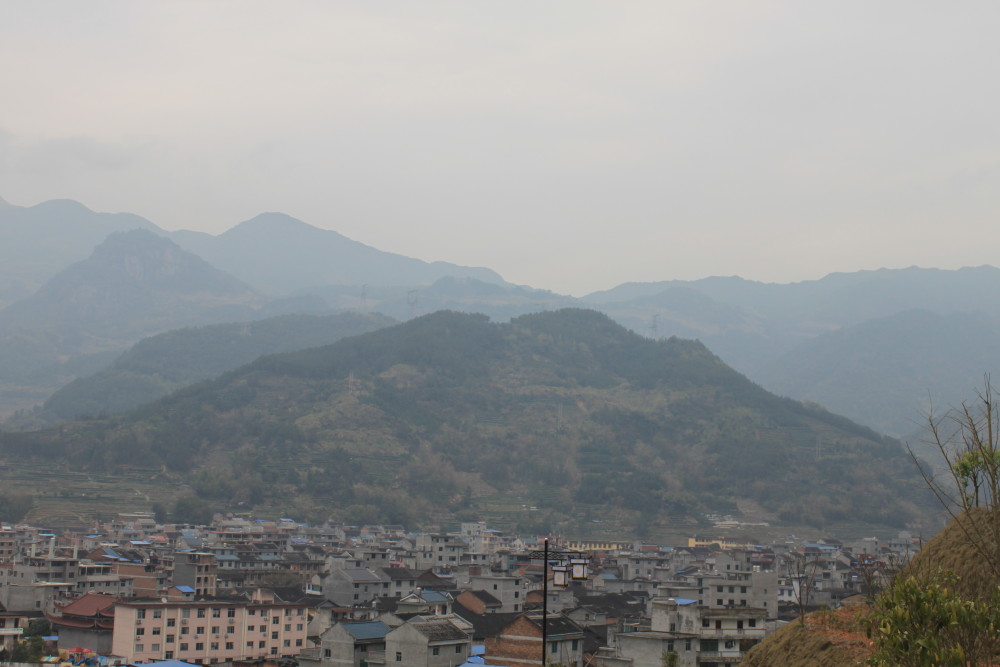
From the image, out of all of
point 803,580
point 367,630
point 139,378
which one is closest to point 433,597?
point 367,630

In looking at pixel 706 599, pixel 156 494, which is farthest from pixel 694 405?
pixel 706 599

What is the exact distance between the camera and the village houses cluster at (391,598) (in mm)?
31172

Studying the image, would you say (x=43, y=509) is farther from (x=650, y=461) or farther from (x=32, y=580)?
(x=650, y=461)

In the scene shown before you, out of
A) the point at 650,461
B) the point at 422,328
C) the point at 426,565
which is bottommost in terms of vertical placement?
the point at 426,565

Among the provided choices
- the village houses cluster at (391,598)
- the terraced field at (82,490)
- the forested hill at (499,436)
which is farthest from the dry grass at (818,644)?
the forested hill at (499,436)

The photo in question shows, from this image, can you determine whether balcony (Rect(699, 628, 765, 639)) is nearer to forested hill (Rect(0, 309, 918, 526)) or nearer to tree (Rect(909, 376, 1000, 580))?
tree (Rect(909, 376, 1000, 580))

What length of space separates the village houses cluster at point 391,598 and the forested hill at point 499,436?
998 inches

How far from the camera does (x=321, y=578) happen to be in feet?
185

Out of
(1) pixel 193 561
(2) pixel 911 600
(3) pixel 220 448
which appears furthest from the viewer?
(3) pixel 220 448

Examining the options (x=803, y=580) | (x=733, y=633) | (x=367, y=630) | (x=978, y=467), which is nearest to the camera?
(x=978, y=467)

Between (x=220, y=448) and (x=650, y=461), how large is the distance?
47085 mm

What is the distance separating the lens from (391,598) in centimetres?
5019

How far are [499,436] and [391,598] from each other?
8295cm

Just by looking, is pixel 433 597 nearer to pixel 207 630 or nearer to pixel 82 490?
pixel 207 630
